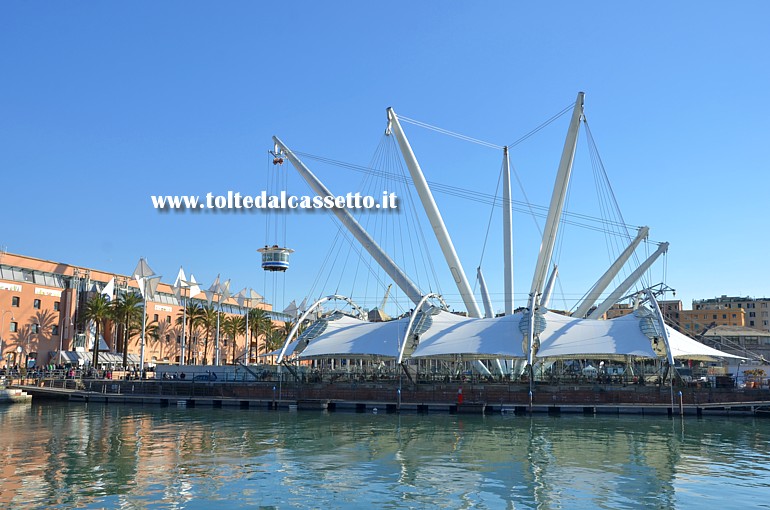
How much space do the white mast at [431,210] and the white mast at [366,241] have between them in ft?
14.6

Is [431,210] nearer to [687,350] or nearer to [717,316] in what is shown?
[687,350]

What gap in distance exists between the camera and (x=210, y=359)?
11312cm

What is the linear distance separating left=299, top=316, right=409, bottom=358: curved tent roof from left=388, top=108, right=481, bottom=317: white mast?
7.05 m

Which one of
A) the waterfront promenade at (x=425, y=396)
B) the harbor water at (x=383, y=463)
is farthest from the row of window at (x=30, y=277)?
the harbor water at (x=383, y=463)

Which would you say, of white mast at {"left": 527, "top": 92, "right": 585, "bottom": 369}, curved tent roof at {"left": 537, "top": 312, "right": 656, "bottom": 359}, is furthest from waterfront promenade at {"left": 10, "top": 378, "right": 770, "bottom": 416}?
white mast at {"left": 527, "top": 92, "right": 585, "bottom": 369}

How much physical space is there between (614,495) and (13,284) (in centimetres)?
7514

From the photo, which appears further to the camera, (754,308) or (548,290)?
(754,308)

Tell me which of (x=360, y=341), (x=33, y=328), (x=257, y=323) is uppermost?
(x=257, y=323)

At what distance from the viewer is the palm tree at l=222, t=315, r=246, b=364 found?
109312mm

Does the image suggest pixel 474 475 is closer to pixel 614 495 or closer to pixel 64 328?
pixel 614 495

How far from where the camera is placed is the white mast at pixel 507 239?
71562mm

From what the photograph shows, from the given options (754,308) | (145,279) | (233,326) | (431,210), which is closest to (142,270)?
(145,279)

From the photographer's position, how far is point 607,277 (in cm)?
7356

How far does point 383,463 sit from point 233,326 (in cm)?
8260
